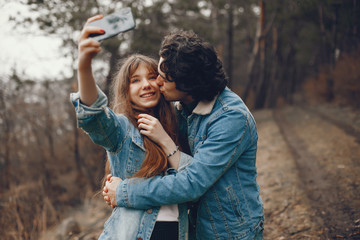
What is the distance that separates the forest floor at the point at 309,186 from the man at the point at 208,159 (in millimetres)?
1971

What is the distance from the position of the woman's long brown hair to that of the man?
111mm

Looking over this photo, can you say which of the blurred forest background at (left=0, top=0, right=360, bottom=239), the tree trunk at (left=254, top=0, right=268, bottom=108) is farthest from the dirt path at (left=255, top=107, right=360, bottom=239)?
the tree trunk at (left=254, top=0, right=268, bottom=108)

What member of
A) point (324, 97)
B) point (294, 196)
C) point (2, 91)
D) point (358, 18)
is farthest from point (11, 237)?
point (324, 97)

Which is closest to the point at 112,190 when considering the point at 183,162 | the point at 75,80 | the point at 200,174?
the point at 183,162

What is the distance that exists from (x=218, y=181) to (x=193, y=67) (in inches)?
29.3

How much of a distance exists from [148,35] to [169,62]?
32.8 feet

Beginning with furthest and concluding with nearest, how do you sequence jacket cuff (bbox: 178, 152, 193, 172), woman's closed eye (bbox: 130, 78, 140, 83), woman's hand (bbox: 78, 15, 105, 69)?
woman's closed eye (bbox: 130, 78, 140, 83) < jacket cuff (bbox: 178, 152, 193, 172) < woman's hand (bbox: 78, 15, 105, 69)

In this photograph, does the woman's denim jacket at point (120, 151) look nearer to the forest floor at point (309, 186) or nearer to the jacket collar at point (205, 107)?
the jacket collar at point (205, 107)

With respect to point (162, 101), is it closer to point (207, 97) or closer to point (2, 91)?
point (207, 97)

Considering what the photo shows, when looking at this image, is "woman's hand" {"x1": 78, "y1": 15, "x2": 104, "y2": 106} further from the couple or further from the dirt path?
the dirt path

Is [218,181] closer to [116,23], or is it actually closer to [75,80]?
[116,23]

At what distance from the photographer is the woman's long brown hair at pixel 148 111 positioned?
1757 mm

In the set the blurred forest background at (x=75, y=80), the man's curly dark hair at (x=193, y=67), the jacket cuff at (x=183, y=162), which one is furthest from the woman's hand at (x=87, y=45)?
the blurred forest background at (x=75, y=80)

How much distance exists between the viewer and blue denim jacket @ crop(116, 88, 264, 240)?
162 centimetres
